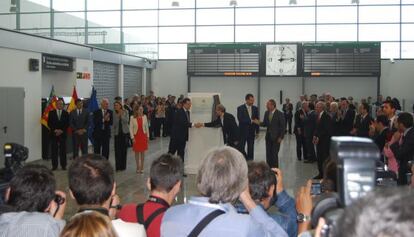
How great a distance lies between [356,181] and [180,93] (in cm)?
2249

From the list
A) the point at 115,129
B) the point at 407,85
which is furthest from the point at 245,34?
the point at 115,129

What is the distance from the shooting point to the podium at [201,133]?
1134 cm

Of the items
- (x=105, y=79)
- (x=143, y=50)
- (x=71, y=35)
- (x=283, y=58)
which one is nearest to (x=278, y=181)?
(x=71, y=35)

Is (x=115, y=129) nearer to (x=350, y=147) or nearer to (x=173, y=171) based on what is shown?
(x=173, y=171)

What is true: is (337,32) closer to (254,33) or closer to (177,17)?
(254,33)

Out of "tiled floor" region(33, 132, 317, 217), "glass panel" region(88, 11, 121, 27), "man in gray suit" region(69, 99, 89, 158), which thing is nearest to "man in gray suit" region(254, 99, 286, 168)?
"tiled floor" region(33, 132, 317, 217)

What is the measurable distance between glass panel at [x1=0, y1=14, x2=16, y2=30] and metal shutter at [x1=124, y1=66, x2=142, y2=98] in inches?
350

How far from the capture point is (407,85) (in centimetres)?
2191

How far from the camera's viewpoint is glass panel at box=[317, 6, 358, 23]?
73.0ft

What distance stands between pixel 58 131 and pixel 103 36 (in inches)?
300

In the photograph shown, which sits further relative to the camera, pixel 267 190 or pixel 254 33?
pixel 254 33

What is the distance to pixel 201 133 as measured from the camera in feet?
37.3

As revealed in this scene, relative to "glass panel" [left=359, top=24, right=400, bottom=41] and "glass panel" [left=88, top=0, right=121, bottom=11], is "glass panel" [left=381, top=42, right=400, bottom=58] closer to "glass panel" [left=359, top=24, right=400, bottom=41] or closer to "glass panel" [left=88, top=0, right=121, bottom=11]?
"glass panel" [left=359, top=24, right=400, bottom=41]

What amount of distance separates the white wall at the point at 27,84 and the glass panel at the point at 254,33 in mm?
11542
